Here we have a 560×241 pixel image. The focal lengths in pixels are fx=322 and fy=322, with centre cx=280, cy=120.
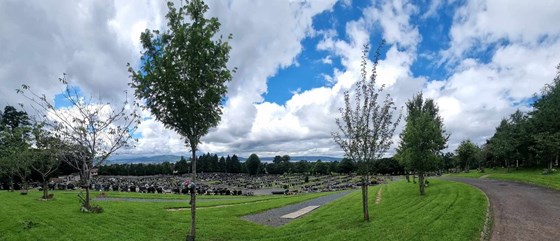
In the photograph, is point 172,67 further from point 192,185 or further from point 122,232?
point 122,232

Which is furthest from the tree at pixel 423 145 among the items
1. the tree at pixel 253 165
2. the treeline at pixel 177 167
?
the tree at pixel 253 165

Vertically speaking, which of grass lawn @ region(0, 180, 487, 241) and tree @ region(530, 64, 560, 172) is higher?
tree @ region(530, 64, 560, 172)

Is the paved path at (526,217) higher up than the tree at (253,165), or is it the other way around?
the paved path at (526,217)

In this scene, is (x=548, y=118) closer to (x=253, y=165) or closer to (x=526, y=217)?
(x=526, y=217)

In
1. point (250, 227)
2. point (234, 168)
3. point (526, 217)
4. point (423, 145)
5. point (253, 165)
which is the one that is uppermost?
point (423, 145)

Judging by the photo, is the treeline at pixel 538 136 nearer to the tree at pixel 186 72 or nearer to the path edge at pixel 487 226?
the path edge at pixel 487 226

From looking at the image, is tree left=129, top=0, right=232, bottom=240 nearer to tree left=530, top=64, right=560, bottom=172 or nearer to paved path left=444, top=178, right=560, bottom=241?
paved path left=444, top=178, right=560, bottom=241

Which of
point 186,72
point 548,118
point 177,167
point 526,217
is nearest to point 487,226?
point 526,217

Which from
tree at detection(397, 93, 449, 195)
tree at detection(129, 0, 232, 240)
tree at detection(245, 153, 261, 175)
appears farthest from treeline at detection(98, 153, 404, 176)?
tree at detection(129, 0, 232, 240)

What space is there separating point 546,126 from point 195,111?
190 feet

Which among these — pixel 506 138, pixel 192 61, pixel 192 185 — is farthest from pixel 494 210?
pixel 506 138

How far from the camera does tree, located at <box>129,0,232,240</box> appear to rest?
980 cm

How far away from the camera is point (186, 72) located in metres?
10.1

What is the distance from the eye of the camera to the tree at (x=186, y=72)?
980cm
